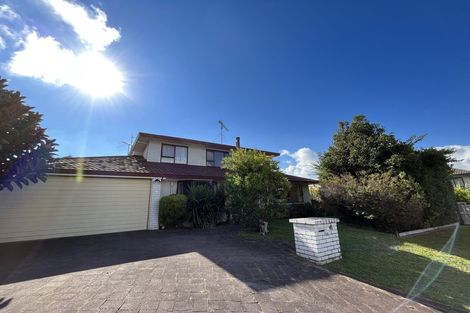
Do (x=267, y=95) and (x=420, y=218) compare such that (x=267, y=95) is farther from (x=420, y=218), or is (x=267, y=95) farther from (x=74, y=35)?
(x=420, y=218)

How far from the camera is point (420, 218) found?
33.2 feet

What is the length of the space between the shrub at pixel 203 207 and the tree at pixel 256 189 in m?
1.99

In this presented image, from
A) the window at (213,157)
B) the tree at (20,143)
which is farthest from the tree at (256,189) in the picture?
the tree at (20,143)

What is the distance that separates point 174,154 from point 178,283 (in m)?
10.6

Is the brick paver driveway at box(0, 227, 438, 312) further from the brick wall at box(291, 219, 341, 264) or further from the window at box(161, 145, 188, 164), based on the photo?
the window at box(161, 145, 188, 164)

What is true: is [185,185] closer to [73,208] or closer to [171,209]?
[171,209]

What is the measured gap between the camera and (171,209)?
33.0ft

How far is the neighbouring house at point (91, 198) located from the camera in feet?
26.6

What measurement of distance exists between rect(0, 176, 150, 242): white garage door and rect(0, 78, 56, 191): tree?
1599mm

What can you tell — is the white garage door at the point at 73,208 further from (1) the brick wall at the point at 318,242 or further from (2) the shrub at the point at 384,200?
(2) the shrub at the point at 384,200

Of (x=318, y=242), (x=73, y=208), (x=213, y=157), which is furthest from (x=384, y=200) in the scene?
(x=73, y=208)

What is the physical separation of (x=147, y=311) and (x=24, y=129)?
721cm

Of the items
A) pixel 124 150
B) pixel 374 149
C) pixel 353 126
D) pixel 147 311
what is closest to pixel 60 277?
pixel 147 311

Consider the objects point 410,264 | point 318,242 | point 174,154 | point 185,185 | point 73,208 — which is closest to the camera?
point 318,242
